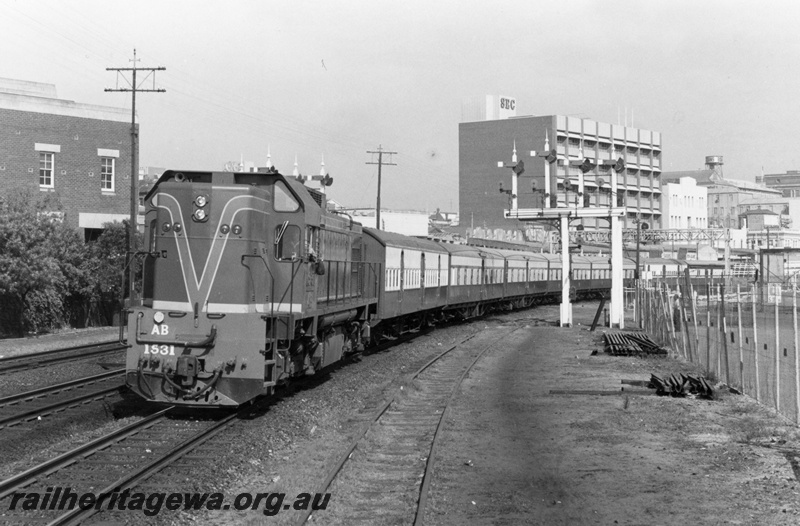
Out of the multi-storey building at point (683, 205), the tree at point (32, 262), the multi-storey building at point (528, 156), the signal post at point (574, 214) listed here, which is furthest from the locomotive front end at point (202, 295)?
the multi-storey building at point (683, 205)

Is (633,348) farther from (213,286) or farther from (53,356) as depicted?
(53,356)

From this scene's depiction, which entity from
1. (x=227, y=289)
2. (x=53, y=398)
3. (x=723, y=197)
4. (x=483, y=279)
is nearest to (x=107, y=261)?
(x=483, y=279)

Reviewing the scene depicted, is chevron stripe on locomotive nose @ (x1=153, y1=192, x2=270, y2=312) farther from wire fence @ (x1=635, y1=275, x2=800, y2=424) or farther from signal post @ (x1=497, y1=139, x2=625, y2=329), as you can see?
signal post @ (x1=497, y1=139, x2=625, y2=329)

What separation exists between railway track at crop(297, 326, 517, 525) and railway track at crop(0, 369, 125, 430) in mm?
5321

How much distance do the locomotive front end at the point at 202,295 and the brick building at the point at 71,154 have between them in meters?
26.1

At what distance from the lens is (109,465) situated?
1009 centimetres

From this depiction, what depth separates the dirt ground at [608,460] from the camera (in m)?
9.02

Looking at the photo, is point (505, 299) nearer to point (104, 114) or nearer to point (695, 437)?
point (104, 114)

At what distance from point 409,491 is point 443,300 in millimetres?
23705

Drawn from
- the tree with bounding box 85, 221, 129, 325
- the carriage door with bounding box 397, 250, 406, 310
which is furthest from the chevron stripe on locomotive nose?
the tree with bounding box 85, 221, 129, 325

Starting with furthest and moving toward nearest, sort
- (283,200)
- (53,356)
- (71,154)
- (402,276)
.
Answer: (71,154)
(402,276)
(53,356)
(283,200)

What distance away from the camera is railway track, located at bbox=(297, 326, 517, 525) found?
8.85 m

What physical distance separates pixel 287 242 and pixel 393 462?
4.50 meters

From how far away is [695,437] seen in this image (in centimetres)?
1303
